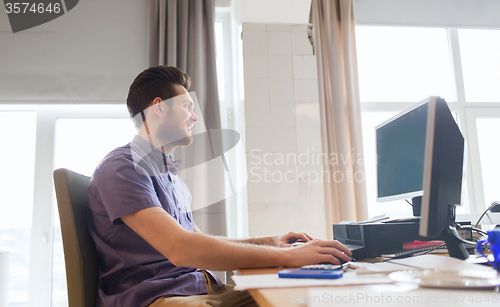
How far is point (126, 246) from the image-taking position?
3.32 feet

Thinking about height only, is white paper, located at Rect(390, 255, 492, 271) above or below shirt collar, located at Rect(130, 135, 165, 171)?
below

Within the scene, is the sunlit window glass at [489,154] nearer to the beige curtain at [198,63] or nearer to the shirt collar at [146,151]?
the beige curtain at [198,63]

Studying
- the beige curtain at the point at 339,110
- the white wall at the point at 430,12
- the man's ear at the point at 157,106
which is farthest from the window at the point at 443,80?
the man's ear at the point at 157,106

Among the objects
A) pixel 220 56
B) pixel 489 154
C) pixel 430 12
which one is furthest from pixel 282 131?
pixel 489 154

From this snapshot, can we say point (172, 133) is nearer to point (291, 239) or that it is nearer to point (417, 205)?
point (291, 239)

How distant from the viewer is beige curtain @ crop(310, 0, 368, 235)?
2.87 m

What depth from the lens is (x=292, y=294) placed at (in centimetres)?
57

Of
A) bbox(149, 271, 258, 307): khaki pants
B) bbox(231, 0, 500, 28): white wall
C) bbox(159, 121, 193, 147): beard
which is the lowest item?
bbox(149, 271, 258, 307): khaki pants

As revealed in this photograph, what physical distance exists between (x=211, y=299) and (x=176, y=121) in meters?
0.67

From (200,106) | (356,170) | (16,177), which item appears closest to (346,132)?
(356,170)

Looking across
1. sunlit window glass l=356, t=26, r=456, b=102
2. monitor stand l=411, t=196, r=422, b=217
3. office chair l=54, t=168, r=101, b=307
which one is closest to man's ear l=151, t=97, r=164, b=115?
office chair l=54, t=168, r=101, b=307

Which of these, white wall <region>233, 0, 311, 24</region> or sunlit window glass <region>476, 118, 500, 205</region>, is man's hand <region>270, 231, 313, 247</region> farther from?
sunlit window glass <region>476, 118, 500, 205</region>

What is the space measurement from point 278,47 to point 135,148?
1766 mm

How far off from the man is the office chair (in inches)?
0.9
